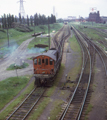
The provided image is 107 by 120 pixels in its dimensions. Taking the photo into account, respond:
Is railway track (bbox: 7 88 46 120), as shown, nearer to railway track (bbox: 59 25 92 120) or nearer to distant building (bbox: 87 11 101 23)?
railway track (bbox: 59 25 92 120)

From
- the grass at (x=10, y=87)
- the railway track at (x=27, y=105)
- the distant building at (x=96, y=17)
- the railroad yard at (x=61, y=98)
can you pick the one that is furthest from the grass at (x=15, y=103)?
the distant building at (x=96, y=17)

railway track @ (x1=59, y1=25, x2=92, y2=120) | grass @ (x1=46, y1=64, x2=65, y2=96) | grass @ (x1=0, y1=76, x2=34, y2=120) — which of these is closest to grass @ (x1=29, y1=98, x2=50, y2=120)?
grass @ (x1=46, y1=64, x2=65, y2=96)

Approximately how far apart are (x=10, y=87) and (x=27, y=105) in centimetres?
503

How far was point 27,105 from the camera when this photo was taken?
15367mm

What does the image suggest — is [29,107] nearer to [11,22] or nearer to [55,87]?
[55,87]

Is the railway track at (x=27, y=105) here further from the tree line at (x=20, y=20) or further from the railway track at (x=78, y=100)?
the tree line at (x=20, y=20)

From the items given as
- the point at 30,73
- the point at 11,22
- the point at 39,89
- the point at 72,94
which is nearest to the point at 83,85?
the point at 72,94

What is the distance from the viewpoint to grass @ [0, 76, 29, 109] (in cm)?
1681

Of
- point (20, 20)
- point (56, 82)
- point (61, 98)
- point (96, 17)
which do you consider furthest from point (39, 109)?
point (96, 17)

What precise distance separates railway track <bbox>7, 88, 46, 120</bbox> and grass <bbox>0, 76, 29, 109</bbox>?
6.22ft

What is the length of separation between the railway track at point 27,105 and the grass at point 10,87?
1.90 metres

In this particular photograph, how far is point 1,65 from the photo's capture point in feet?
98.0

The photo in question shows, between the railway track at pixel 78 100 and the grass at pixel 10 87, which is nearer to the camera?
the railway track at pixel 78 100

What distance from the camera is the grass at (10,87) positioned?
16.8 m
